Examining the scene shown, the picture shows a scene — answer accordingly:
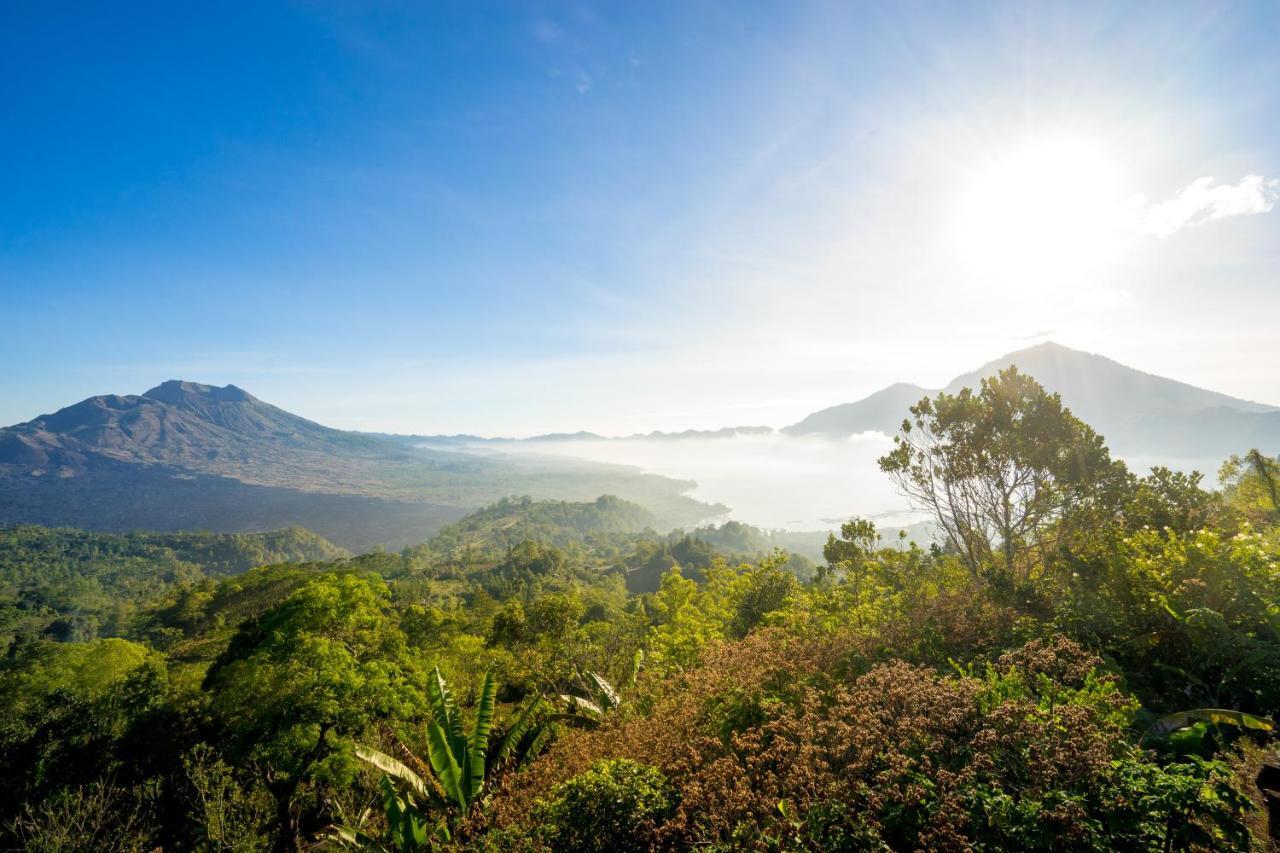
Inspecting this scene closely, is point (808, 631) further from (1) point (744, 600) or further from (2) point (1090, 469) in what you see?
(2) point (1090, 469)

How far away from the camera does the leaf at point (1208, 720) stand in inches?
217

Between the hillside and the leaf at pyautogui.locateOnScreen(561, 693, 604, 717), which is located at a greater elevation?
the leaf at pyautogui.locateOnScreen(561, 693, 604, 717)

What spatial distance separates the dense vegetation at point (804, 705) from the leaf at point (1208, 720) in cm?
5

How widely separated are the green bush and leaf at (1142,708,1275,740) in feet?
17.7

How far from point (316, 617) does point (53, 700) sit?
14875mm

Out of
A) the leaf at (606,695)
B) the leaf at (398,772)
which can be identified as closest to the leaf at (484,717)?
the leaf at (398,772)

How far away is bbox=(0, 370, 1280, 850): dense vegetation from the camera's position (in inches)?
173

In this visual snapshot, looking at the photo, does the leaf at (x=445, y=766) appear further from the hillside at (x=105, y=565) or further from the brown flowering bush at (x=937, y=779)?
the hillside at (x=105, y=565)

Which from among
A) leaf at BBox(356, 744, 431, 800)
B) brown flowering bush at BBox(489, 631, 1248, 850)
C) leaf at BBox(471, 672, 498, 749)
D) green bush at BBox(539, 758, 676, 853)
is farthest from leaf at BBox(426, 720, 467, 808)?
green bush at BBox(539, 758, 676, 853)

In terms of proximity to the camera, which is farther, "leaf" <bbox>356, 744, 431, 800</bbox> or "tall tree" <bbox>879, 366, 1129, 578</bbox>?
"tall tree" <bbox>879, 366, 1129, 578</bbox>

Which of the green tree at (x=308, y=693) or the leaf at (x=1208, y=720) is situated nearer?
the leaf at (x=1208, y=720)

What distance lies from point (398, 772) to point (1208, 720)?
12069 millimetres

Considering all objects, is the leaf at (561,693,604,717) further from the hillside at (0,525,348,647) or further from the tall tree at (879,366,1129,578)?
the hillside at (0,525,348,647)

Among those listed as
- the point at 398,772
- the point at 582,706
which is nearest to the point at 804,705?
the point at 398,772
